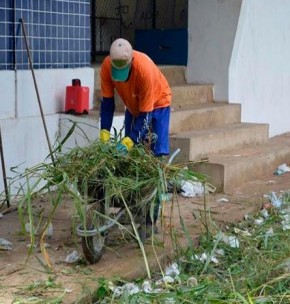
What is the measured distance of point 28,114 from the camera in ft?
25.1

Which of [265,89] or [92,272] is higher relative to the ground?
[265,89]

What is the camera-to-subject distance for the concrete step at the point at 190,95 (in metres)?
9.68

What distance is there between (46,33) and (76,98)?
0.73 meters

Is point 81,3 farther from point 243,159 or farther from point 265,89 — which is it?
point 265,89

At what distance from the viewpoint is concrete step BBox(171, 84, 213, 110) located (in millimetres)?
9680

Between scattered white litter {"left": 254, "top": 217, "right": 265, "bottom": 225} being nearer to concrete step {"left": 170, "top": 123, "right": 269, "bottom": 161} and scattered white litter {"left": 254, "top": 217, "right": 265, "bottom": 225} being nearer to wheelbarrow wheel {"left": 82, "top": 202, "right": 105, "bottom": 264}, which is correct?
concrete step {"left": 170, "top": 123, "right": 269, "bottom": 161}

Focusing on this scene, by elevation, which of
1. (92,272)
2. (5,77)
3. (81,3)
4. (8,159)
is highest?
(81,3)

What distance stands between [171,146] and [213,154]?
63 cm

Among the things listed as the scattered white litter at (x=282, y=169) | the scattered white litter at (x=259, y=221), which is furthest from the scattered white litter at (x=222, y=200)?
the scattered white litter at (x=282, y=169)

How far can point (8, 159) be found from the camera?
7.43 m

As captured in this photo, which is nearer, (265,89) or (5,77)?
(5,77)

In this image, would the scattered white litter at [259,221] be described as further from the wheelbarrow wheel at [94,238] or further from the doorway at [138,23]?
the doorway at [138,23]

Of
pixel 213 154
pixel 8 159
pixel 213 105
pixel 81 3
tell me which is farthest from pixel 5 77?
pixel 213 105

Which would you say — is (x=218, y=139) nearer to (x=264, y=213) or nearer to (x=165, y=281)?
(x=264, y=213)
